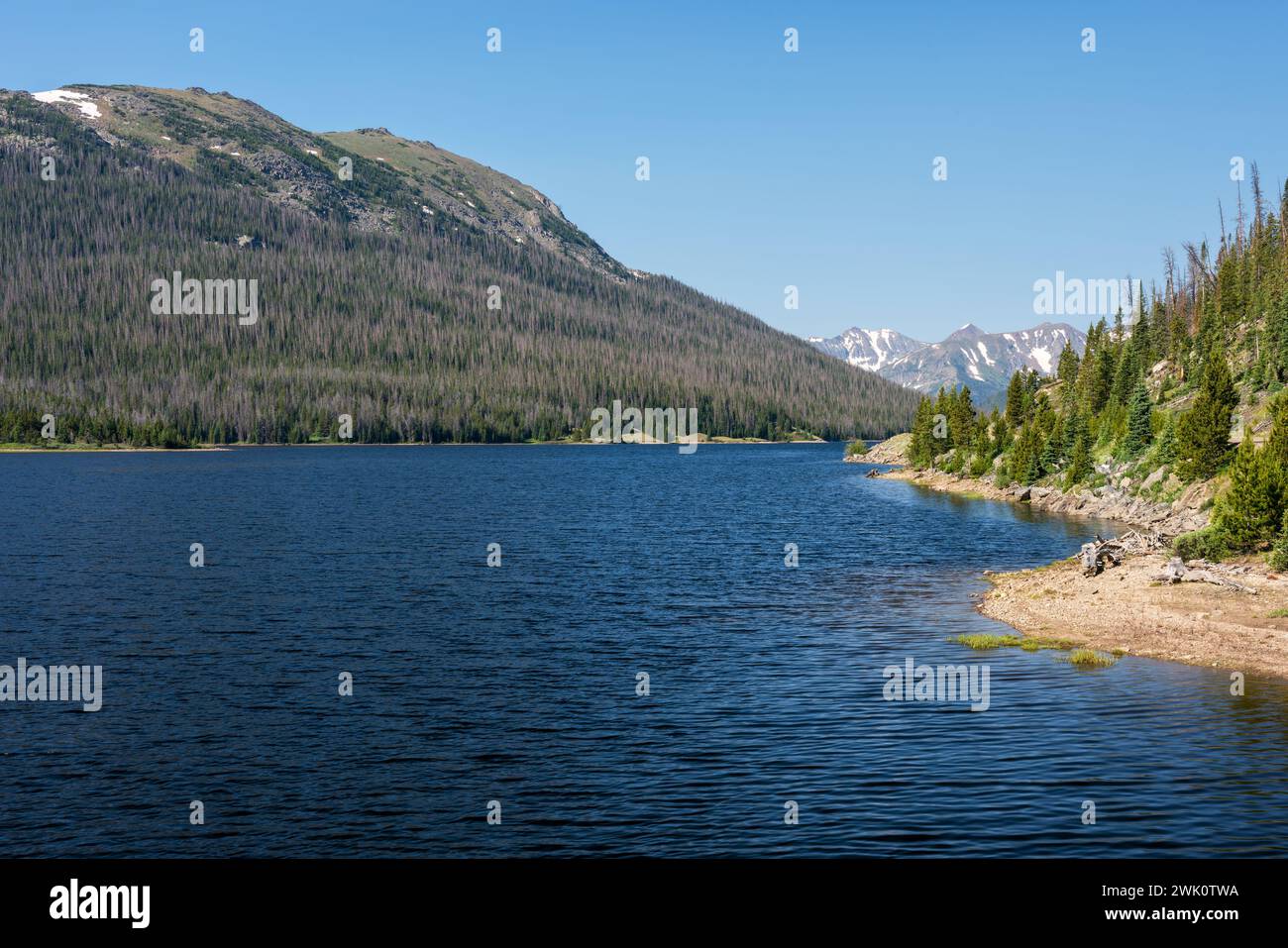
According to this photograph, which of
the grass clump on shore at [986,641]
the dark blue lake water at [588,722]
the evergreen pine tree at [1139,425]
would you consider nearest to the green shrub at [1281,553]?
the dark blue lake water at [588,722]

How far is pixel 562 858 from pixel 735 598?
109 feet

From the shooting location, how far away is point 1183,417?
78.6m

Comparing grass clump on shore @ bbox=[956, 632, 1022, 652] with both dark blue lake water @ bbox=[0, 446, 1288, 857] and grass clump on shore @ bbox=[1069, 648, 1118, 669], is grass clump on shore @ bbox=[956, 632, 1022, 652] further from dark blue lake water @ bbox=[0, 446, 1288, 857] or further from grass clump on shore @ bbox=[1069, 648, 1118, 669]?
grass clump on shore @ bbox=[1069, 648, 1118, 669]

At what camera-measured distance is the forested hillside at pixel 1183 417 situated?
54031 mm

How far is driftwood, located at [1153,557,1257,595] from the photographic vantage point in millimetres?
45719

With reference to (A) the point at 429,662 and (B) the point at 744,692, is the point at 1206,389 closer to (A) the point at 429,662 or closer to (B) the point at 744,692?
(B) the point at 744,692

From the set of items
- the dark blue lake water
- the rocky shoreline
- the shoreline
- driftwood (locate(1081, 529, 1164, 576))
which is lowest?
the dark blue lake water

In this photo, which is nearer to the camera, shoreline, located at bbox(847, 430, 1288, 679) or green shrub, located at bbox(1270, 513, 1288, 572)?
shoreline, located at bbox(847, 430, 1288, 679)

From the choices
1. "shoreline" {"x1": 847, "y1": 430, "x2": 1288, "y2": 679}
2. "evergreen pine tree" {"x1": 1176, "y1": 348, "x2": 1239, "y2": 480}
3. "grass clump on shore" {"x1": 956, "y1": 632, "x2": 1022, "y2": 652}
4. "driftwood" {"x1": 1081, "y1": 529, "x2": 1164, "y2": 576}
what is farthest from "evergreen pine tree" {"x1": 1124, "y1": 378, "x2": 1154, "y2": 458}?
"grass clump on shore" {"x1": 956, "y1": 632, "x2": 1022, "y2": 652}

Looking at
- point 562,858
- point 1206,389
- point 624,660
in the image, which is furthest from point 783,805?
point 1206,389

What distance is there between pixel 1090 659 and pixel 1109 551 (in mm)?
18449

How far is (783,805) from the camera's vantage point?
23.8m

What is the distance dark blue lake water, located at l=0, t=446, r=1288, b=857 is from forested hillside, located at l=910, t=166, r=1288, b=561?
15461mm

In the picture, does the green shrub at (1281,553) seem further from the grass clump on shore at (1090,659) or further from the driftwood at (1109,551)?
the grass clump on shore at (1090,659)
